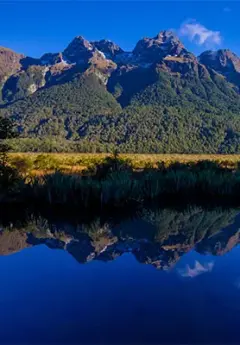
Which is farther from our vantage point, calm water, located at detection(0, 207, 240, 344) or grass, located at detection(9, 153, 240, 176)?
grass, located at detection(9, 153, 240, 176)

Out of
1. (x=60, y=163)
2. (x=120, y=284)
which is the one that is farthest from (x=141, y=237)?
(x=60, y=163)

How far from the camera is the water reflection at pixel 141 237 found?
6.32 meters

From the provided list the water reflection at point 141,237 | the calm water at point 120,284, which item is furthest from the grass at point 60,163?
the calm water at point 120,284

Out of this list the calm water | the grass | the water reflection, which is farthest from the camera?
the grass

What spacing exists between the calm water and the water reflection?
0.05ft

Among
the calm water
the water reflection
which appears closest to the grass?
the water reflection

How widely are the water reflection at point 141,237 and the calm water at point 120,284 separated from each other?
0.02 meters

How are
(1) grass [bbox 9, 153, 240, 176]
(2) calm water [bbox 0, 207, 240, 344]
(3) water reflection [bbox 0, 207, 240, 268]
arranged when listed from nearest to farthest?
(2) calm water [bbox 0, 207, 240, 344]
(3) water reflection [bbox 0, 207, 240, 268]
(1) grass [bbox 9, 153, 240, 176]

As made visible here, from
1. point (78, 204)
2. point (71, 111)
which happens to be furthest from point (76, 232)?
point (71, 111)

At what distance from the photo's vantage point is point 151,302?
4.61 meters

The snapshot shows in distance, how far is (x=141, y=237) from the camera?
7.44 meters

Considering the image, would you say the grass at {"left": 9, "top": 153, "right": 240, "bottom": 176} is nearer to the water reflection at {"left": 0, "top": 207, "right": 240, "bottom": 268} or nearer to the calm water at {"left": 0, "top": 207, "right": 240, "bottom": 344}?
the water reflection at {"left": 0, "top": 207, "right": 240, "bottom": 268}

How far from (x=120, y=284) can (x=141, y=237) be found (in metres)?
2.35

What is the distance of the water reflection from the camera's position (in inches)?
249
